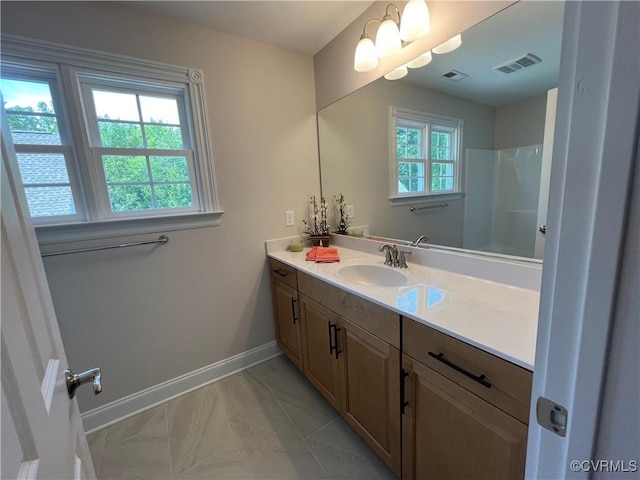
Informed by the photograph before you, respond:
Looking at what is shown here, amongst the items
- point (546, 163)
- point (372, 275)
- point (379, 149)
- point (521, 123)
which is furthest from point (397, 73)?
point (372, 275)

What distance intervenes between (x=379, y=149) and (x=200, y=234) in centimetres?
134

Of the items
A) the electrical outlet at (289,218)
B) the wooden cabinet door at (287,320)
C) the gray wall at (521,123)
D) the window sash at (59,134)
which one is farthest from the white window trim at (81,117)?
the gray wall at (521,123)

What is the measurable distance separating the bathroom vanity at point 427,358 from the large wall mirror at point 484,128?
192mm

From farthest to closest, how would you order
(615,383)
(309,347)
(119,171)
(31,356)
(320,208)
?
(320,208), (309,347), (119,171), (31,356), (615,383)

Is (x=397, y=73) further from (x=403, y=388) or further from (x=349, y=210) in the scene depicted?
(x=403, y=388)

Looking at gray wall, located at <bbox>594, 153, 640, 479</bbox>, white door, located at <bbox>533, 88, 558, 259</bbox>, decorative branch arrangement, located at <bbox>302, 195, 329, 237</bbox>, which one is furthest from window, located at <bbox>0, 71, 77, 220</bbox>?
white door, located at <bbox>533, 88, 558, 259</bbox>

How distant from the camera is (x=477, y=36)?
119cm

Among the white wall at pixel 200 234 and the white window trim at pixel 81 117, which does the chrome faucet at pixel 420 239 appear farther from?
the white window trim at pixel 81 117

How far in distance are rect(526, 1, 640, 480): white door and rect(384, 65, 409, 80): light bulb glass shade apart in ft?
4.43

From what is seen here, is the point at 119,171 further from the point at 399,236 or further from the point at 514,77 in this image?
the point at 514,77

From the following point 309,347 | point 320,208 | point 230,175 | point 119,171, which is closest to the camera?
Result: point 119,171

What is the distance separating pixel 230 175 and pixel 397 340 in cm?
148

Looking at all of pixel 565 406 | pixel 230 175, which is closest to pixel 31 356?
pixel 565 406

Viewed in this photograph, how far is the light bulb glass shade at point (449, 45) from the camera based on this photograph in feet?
4.07
